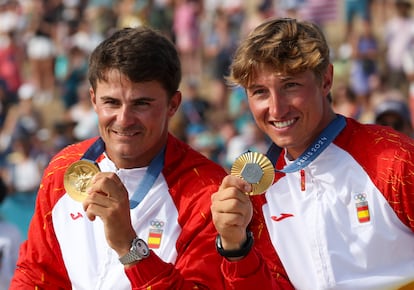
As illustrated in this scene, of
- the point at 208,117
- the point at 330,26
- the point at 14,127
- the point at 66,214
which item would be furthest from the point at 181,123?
the point at 66,214

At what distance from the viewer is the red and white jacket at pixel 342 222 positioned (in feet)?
12.1

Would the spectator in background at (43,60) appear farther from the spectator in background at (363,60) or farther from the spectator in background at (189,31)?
the spectator in background at (363,60)

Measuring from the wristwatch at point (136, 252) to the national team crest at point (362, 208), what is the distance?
864 millimetres

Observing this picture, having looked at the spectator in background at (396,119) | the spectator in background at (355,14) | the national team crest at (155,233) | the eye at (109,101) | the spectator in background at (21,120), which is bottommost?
the national team crest at (155,233)

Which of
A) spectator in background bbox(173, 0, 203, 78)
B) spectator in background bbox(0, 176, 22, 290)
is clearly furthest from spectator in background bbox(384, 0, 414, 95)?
spectator in background bbox(0, 176, 22, 290)

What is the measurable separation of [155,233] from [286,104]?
2.58ft

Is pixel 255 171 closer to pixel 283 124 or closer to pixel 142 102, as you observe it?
pixel 283 124

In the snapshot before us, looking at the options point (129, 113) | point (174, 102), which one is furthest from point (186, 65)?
point (129, 113)

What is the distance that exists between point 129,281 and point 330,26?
9.54 meters

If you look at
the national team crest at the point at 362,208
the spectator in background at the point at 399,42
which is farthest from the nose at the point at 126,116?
the spectator in background at the point at 399,42

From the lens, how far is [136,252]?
3.67 metres

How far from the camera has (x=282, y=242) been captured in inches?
153

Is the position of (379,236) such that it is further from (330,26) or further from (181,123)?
(330,26)

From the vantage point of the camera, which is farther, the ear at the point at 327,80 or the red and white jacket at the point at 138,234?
the ear at the point at 327,80
